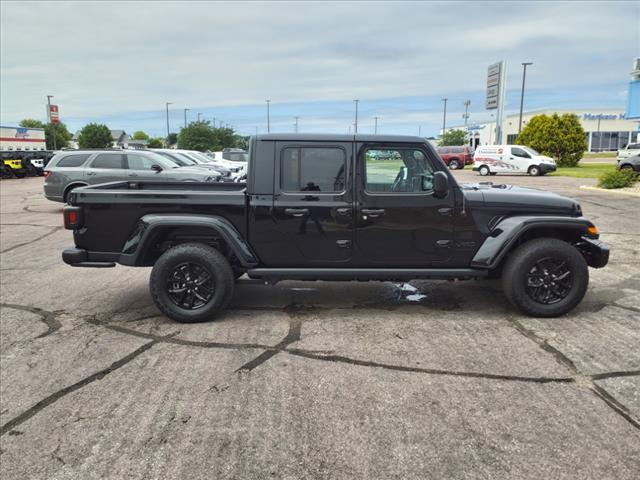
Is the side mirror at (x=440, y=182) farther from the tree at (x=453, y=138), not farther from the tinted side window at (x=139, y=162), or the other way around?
the tree at (x=453, y=138)

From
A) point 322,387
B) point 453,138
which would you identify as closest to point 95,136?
point 453,138

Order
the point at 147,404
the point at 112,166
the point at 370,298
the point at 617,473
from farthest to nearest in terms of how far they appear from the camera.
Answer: the point at 112,166
the point at 370,298
the point at 147,404
the point at 617,473

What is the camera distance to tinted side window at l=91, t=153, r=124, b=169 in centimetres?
1402

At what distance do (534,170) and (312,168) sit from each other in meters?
27.1

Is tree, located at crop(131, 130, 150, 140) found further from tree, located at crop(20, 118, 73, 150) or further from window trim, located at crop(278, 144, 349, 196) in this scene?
window trim, located at crop(278, 144, 349, 196)

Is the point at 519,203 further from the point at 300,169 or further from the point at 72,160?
the point at 72,160

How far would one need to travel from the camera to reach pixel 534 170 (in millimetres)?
29172

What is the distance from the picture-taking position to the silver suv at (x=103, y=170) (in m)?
13.7

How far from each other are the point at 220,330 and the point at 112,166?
1057 cm

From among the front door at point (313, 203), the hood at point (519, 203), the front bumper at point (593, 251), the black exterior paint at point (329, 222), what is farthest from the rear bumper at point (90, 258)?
the front bumper at point (593, 251)

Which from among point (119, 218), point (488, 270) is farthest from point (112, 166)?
point (488, 270)

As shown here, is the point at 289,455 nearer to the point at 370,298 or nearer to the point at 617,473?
the point at 617,473

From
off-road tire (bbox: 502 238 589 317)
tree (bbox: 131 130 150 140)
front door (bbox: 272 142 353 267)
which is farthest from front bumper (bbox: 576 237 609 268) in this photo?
tree (bbox: 131 130 150 140)

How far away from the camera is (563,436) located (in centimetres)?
308
